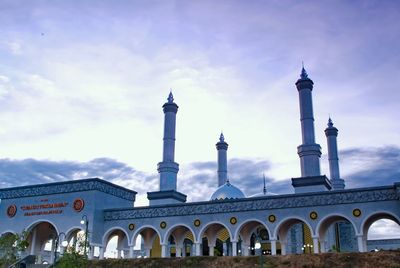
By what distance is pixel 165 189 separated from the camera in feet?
179

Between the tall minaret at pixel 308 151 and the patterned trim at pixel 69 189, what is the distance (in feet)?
60.9

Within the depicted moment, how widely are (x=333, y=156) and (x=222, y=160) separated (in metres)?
16.8

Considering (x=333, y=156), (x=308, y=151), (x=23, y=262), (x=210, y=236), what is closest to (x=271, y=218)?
(x=210, y=236)

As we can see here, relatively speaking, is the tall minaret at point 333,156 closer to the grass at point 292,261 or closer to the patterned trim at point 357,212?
the patterned trim at point 357,212

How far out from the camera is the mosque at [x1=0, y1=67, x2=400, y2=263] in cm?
3509

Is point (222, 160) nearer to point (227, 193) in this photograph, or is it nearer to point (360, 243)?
point (227, 193)

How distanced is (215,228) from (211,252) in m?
2.29

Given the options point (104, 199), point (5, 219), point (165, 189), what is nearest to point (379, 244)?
point (165, 189)

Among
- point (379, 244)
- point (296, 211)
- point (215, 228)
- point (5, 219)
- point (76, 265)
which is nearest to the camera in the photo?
point (76, 265)

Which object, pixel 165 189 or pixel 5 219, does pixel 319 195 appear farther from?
pixel 5 219

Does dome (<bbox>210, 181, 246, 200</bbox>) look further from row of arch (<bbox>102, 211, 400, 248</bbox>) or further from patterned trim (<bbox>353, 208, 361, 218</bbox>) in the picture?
patterned trim (<bbox>353, 208, 361, 218</bbox>)

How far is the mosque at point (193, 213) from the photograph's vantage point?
35094 mm

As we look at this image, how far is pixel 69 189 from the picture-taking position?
145 ft

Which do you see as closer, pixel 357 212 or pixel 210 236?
pixel 357 212
